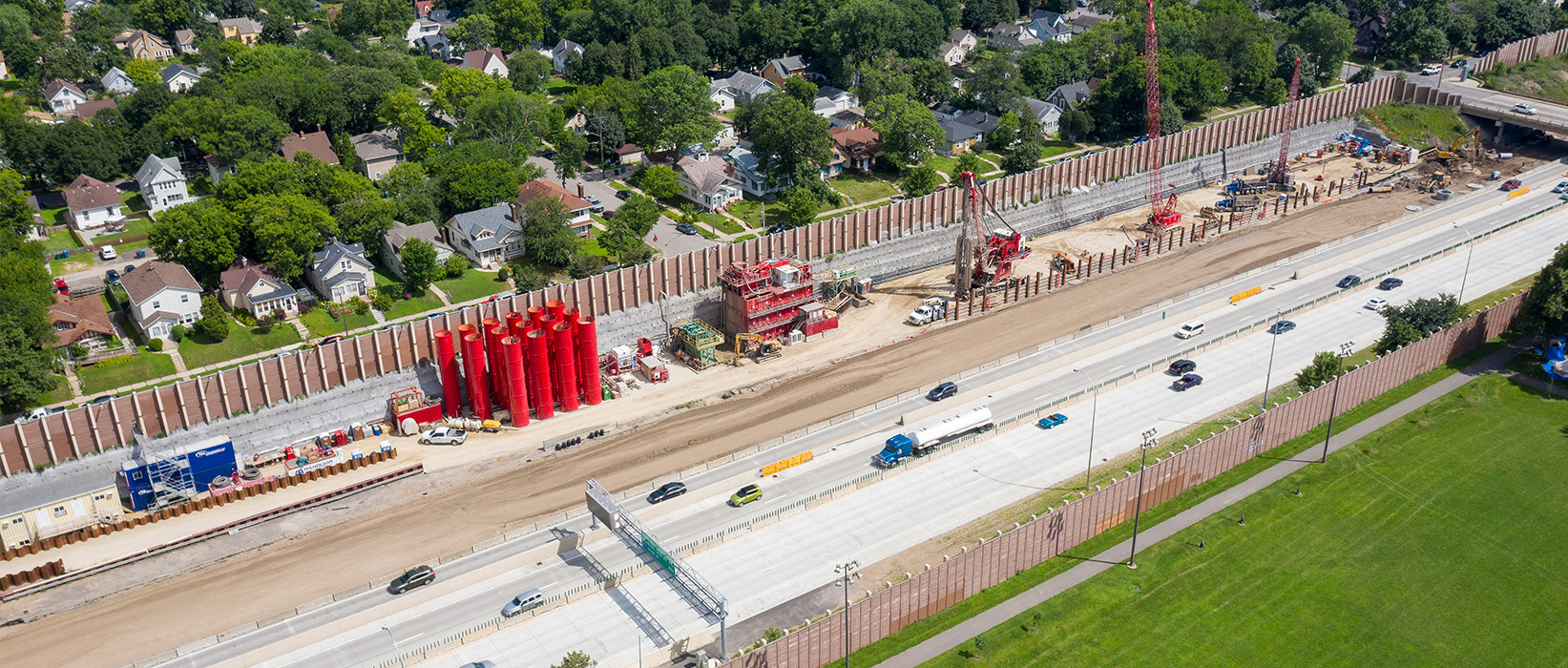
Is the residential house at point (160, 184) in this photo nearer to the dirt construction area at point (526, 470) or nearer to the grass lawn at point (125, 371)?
the grass lawn at point (125, 371)

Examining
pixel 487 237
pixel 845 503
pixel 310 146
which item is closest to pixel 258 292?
pixel 487 237

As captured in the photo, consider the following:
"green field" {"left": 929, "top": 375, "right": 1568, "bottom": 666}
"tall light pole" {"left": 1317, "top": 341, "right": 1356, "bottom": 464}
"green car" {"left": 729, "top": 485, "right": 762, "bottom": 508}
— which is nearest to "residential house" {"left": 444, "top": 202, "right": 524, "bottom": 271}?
"green car" {"left": 729, "top": 485, "right": 762, "bottom": 508}

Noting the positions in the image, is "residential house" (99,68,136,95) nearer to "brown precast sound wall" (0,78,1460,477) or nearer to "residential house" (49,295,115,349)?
"residential house" (49,295,115,349)

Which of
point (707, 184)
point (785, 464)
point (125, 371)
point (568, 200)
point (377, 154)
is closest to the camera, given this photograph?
point (785, 464)

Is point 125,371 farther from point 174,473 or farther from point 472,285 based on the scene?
point 472,285

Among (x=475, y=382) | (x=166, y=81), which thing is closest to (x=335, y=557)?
(x=475, y=382)

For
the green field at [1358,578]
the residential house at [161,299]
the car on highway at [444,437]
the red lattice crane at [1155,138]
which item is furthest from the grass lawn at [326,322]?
the red lattice crane at [1155,138]
